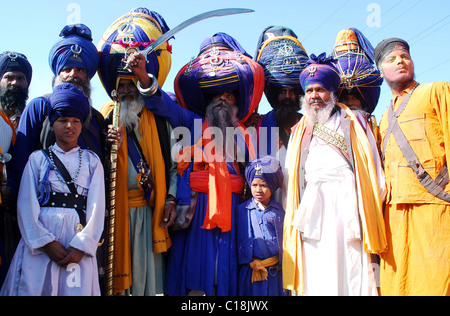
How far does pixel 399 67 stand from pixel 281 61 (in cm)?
176

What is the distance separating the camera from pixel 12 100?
5441 millimetres

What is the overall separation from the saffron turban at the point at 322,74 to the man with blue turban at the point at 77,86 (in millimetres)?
2346

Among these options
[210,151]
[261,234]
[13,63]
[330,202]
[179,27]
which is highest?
[179,27]

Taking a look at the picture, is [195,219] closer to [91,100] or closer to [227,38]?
[91,100]

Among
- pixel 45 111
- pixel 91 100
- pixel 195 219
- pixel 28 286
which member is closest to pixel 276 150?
pixel 195 219

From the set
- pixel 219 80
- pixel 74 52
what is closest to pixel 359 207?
pixel 219 80

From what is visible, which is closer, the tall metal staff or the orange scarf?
the tall metal staff

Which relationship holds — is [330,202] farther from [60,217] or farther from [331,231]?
[60,217]

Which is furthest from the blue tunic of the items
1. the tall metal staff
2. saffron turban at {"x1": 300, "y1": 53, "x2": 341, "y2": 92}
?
saffron turban at {"x1": 300, "y1": 53, "x2": 341, "y2": 92}

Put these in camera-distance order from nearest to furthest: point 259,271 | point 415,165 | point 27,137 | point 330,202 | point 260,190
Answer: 1. point 415,165
2. point 27,137
3. point 330,202
4. point 259,271
5. point 260,190

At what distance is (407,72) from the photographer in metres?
4.50

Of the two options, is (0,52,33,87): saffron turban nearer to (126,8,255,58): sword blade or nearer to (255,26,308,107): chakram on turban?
(126,8,255,58): sword blade

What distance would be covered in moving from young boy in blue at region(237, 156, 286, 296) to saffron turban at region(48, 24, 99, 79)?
2.13 meters

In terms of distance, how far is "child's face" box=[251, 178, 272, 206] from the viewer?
4.93 metres
